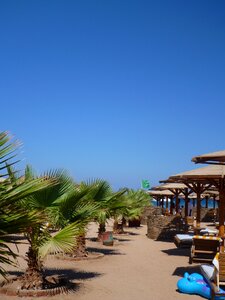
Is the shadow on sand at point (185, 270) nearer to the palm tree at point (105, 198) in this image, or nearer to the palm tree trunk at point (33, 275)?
the palm tree at point (105, 198)

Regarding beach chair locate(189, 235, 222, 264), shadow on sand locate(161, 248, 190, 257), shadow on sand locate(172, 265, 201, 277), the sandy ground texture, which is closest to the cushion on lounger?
the sandy ground texture

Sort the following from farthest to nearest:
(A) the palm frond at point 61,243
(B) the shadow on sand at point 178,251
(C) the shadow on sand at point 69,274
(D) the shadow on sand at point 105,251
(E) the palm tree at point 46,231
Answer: (D) the shadow on sand at point 105,251, (B) the shadow on sand at point 178,251, (C) the shadow on sand at point 69,274, (E) the palm tree at point 46,231, (A) the palm frond at point 61,243

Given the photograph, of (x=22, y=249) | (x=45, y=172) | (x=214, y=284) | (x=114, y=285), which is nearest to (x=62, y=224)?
(x=45, y=172)

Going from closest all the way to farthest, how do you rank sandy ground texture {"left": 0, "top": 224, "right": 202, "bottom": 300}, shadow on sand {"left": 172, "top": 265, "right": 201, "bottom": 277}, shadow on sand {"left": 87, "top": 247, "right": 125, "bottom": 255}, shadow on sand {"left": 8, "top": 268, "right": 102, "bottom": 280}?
sandy ground texture {"left": 0, "top": 224, "right": 202, "bottom": 300}, shadow on sand {"left": 8, "top": 268, "right": 102, "bottom": 280}, shadow on sand {"left": 172, "top": 265, "right": 201, "bottom": 277}, shadow on sand {"left": 87, "top": 247, "right": 125, "bottom": 255}

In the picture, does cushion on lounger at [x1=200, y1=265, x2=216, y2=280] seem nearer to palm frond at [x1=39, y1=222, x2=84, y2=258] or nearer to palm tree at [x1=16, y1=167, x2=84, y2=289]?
palm tree at [x1=16, y1=167, x2=84, y2=289]

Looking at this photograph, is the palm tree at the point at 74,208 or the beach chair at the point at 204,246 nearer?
the palm tree at the point at 74,208

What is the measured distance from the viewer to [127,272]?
9.43 metres

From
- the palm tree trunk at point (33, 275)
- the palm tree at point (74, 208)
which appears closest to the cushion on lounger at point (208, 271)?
the palm tree at point (74, 208)

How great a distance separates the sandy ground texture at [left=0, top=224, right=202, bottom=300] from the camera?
288 inches

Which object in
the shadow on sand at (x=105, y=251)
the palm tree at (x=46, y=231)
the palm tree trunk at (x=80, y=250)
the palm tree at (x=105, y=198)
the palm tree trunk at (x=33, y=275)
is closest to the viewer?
the palm tree at (x=46, y=231)

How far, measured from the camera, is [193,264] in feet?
33.7

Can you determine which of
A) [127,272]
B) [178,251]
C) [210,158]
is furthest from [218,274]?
[178,251]

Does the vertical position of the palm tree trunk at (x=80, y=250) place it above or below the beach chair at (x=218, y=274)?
below

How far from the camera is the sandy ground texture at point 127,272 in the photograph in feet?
24.0
